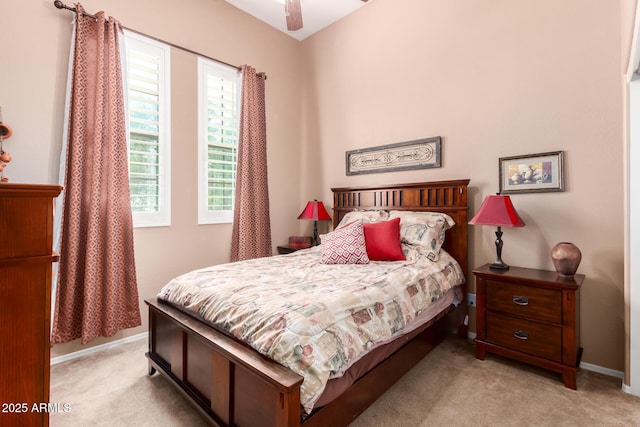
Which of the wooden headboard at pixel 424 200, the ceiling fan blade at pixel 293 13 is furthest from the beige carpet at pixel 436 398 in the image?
the ceiling fan blade at pixel 293 13

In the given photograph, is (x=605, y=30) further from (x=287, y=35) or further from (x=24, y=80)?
(x=24, y=80)

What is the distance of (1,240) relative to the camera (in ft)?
2.93

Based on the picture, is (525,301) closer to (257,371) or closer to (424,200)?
(424,200)

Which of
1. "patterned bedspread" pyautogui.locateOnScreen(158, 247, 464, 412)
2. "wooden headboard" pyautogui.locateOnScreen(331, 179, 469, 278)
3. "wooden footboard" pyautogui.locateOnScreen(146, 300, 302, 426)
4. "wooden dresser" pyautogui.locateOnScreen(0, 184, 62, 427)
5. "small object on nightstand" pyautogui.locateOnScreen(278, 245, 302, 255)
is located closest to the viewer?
"wooden dresser" pyautogui.locateOnScreen(0, 184, 62, 427)

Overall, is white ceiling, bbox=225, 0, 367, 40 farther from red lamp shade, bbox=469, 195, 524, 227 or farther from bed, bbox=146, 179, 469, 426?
red lamp shade, bbox=469, 195, 524, 227

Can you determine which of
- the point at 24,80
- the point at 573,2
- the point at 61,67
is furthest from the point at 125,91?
the point at 573,2

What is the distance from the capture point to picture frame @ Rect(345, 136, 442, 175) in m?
3.08

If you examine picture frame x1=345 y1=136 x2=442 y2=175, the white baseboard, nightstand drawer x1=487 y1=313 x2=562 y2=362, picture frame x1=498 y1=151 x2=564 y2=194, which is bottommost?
the white baseboard

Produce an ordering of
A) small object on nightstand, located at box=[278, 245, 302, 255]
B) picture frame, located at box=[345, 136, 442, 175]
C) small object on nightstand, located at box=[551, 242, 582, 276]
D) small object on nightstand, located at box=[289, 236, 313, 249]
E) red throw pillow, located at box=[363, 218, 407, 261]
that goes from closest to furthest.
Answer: small object on nightstand, located at box=[551, 242, 582, 276], red throw pillow, located at box=[363, 218, 407, 261], picture frame, located at box=[345, 136, 442, 175], small object on nightstand, located at box=[278, 245, 302, 255], small object on nightstand, located at box=[289, 236, 313, 249]

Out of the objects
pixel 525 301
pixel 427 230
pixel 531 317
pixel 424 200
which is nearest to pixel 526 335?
pixel 531 317

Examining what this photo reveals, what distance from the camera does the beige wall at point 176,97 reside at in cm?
228

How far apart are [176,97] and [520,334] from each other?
A: 12.1 ft

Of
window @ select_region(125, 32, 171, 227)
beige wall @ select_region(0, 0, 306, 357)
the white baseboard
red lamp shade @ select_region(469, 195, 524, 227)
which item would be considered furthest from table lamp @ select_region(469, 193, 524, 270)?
the white baseboard

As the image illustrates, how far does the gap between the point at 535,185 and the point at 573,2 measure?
4.65ft
